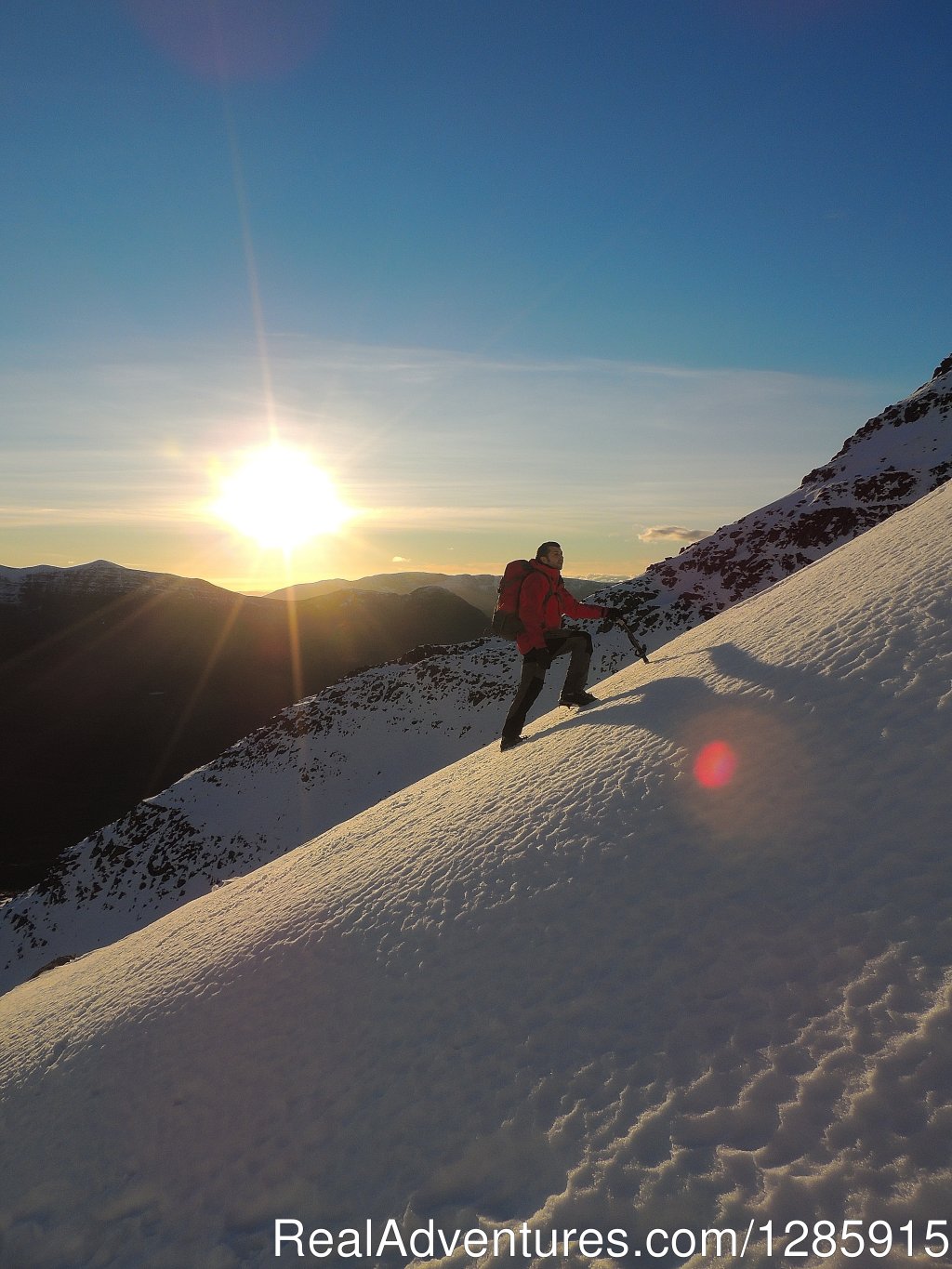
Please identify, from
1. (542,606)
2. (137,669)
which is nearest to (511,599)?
(542,606)

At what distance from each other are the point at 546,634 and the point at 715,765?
4141 millimetres

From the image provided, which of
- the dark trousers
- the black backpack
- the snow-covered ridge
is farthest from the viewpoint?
the snow-covered ridge

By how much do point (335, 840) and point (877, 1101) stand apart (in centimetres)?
774

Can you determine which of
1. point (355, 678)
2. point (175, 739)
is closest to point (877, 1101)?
point (355, 678)

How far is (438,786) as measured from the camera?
9.72m

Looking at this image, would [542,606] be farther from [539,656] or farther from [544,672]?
[544,672]

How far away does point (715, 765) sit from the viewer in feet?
17.4

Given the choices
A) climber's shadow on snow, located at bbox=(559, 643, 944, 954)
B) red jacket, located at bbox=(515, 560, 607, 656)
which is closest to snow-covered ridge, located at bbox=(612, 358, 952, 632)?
red jacket, located at bbox=(515, 560, 607, 656)

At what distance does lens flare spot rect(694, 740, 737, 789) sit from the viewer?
509cm

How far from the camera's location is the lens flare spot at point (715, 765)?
509 centimetres

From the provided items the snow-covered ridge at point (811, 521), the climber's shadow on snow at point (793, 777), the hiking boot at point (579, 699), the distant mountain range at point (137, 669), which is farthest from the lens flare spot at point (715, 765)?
the distant mountain range at point (137, 669)

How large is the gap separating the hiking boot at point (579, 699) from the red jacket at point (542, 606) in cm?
114

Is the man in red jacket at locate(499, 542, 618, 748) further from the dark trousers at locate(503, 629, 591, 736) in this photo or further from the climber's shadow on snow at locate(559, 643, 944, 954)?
the climber's shadow on snow at locate(559, 643, 944, 954)

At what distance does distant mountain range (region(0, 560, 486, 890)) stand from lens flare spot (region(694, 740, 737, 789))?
4032 centimetres
